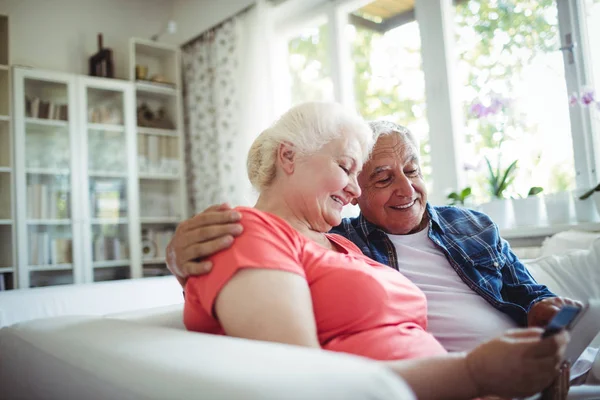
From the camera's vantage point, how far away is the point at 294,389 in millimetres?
477

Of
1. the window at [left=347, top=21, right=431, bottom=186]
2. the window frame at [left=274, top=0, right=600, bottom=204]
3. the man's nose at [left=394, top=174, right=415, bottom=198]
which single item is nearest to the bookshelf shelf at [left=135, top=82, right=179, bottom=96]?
the window frame at [left=274, top=0, right=600, bottom=204]

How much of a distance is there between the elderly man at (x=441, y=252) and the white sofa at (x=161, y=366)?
26cm

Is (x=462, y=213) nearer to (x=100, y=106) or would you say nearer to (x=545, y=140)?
(x=545, y=140)

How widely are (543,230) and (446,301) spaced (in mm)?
1223

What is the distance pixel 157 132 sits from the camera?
4.24 metres

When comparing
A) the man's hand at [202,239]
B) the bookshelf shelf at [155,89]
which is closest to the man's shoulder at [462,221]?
the man's hand at [202,239]

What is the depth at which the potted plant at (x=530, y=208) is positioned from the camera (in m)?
2.39

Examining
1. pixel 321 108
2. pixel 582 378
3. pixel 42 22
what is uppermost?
pixel 42 22

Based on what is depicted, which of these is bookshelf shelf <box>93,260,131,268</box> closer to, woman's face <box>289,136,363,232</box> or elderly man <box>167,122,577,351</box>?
elderly man <box>167,122,577,351</box>

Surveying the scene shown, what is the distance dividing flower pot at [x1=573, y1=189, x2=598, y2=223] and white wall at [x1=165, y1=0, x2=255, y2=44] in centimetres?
265

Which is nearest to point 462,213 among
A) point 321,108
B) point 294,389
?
point 321,108

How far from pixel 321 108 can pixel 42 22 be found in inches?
147

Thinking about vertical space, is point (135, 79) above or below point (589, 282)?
above

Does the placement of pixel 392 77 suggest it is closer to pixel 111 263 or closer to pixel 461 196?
pixel 461 196
